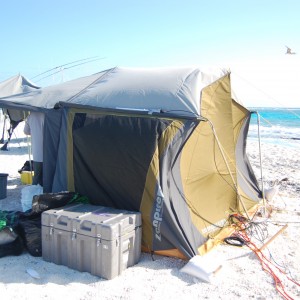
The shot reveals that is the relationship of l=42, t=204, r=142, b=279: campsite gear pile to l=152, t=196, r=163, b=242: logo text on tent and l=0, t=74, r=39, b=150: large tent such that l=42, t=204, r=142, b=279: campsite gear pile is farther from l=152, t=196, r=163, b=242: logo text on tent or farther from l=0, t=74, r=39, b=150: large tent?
l=0, t=74, r=39, b=150: large tent

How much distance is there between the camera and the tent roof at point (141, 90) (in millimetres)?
4848

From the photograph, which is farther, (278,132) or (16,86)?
(278,132)

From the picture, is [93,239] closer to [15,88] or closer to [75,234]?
[75,234]

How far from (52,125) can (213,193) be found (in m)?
2.69

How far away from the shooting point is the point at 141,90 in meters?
5.18

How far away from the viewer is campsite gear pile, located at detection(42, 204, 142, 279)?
12.8 ft

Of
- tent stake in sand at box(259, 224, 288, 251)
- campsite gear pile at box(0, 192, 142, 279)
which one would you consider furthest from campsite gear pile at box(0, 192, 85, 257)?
tent stake in sand at box(259, 224, 288, 251)

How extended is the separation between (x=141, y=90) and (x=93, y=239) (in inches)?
87.3

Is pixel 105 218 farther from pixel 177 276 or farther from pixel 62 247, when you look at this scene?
pixel 177 276

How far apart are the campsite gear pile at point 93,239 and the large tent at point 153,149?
1.10 feet

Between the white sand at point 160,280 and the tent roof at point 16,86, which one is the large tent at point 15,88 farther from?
the white sand at point 160,280

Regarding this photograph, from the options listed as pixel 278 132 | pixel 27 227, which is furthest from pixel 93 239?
pixel 278 132

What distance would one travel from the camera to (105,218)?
4086 mm

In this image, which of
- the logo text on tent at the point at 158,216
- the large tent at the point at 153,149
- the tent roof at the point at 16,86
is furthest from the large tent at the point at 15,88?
the logo text on tent at the point at 158,216
